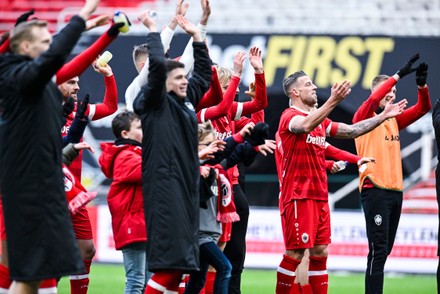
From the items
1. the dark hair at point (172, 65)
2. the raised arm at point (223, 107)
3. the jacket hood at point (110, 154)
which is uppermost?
the raised arm at point (223, 107)

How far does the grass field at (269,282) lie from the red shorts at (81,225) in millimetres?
2651

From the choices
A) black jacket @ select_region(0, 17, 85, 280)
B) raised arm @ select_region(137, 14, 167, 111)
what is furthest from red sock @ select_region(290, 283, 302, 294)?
black jacket @ select_region(0, 17, 85, 280)

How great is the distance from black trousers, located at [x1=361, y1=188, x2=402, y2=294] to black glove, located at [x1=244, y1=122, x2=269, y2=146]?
248 cm

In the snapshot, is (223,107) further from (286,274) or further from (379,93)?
(379,93)

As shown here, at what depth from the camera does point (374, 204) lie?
9070 millimetres

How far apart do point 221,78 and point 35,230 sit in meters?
3.77

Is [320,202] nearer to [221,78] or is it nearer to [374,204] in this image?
[374,204]

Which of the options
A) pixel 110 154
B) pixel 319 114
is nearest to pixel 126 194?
pixel 110 154

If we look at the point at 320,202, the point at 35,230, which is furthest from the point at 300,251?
the point at 35,230

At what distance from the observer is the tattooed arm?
8523 millimetres

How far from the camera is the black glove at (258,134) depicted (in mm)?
6828

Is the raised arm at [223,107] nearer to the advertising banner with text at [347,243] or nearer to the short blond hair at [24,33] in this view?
the short blond hair at [24,33]

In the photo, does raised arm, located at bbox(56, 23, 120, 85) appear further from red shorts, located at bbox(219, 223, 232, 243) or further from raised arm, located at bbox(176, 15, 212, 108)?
red shorts, located at bbox(219, 223, 232, 243)

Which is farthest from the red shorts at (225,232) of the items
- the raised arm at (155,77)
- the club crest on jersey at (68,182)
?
the raised arm at (155,77)
